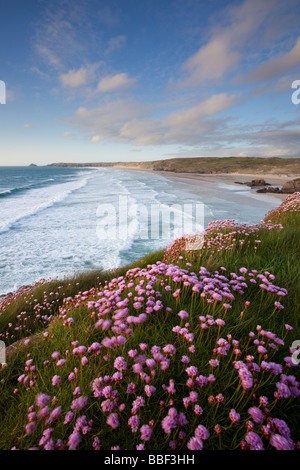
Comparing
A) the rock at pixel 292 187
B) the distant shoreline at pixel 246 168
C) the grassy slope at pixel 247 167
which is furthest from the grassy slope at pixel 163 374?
the grassy slope at pixel 247 167

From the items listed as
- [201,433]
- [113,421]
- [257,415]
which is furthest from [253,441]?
[113,421]

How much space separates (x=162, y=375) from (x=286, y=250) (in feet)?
17.5

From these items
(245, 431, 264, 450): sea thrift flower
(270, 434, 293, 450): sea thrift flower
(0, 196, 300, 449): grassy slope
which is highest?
(270, 434, 293, 450): sea thrift flower

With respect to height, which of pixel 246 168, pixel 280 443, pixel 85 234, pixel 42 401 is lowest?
pixel 85 234

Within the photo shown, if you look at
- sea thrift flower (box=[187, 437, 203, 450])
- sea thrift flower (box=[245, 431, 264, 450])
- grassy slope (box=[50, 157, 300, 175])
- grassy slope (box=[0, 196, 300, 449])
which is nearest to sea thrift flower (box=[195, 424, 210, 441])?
sea thrift flower (box=[187, 437, 203, 450])

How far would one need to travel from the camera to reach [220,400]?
1683 millimetres

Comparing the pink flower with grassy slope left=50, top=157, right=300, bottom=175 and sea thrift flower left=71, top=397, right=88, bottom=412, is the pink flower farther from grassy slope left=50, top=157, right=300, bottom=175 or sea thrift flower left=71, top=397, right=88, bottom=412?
grassy slope left=50, top=157, right=300, bottom=175

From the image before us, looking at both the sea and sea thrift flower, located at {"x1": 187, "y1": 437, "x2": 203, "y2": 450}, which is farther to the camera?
the sea

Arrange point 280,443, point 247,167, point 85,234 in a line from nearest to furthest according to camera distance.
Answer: point 280,443, point 85,234, point 247,167

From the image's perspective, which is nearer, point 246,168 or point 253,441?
point 253,441

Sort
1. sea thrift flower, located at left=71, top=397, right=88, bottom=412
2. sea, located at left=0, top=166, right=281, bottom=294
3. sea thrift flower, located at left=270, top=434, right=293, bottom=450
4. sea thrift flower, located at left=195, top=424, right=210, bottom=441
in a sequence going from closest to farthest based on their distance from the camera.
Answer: sea thrift flower, located at left=270, top=434, right=293, bottom=450, sea thrift flower, located at left=195, top=424, right=210, bottom=441, sea thrift flower, located at left=71, top=397, right=88, bottom=412, sea, located at left=0, top=166, right=281, bottom=294

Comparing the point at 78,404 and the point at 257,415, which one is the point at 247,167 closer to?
the point at 257,415

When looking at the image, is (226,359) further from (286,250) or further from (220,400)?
(286,250)
